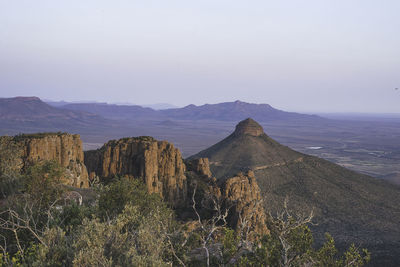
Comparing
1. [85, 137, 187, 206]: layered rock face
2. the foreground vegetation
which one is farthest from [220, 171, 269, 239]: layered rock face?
the foreground vegetation

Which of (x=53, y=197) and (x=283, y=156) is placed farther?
(x=283, y=156)

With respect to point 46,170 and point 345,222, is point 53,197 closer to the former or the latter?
point 46,170

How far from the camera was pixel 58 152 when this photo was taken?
3653 cm

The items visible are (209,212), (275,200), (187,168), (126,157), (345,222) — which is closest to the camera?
(209,212)

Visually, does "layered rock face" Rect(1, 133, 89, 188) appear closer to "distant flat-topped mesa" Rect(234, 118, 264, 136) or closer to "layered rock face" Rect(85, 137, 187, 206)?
"layered rock face" Rect(85, 137, 187, 206)

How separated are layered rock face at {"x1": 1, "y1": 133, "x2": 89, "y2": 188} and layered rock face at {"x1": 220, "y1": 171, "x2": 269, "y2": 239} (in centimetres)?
1682

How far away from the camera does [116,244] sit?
11.4m

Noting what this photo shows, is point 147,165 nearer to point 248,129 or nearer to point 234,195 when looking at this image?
point 234,195

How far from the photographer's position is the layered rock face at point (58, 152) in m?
33.3

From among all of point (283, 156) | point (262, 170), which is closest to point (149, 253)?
point (262, 170)

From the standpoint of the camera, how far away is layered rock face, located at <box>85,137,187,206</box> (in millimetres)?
37875

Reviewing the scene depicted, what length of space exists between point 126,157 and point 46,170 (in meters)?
16.3

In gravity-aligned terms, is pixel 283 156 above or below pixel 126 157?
below

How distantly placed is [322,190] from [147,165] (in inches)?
1752
